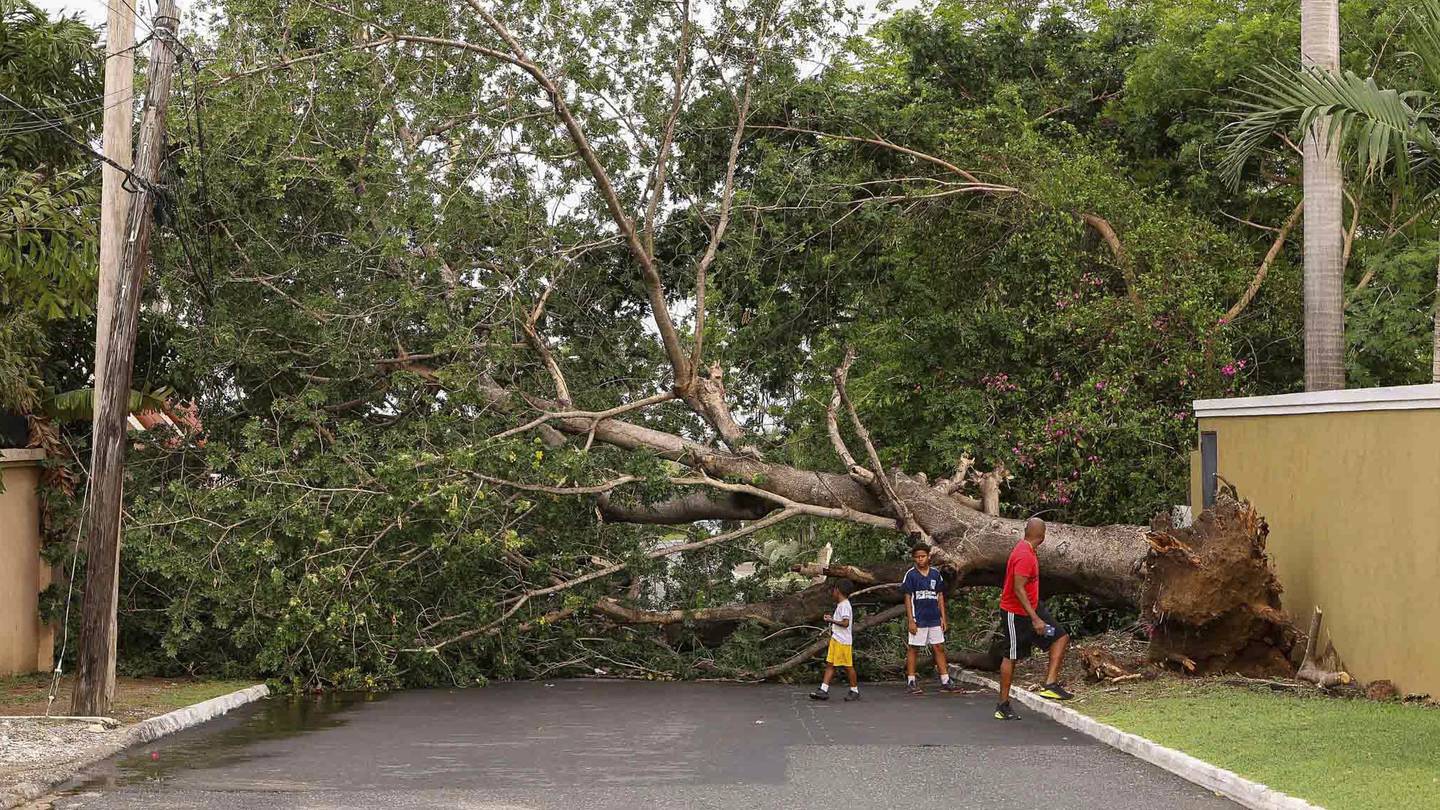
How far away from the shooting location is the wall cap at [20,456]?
17.9 metres

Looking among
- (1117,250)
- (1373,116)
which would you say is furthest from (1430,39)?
(1117,250)

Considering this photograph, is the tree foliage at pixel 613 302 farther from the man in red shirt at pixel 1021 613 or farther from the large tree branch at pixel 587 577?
the man in red shirt at pixel 1021 613

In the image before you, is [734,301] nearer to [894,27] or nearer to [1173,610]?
[894,27]

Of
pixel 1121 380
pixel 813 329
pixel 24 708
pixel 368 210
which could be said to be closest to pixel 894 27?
pixel 813 329

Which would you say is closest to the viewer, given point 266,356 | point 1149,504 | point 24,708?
point 24,708

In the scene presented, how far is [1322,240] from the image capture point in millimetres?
16766

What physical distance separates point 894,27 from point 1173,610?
44.3 feet

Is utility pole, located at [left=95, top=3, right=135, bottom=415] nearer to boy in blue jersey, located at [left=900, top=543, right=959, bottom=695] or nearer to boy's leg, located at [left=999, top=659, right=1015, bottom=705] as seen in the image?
boy in blue jersey, located at [left=900, top=543, right=959, bottom=695]

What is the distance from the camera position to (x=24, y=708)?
14.5 m

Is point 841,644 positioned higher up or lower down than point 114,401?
lower down

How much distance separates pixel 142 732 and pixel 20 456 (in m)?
7.05

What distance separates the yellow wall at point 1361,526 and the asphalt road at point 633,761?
2944mm

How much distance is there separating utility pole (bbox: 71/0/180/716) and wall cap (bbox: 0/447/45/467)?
16.4ft

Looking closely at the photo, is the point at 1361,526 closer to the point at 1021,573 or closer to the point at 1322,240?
the point at 1021,573
